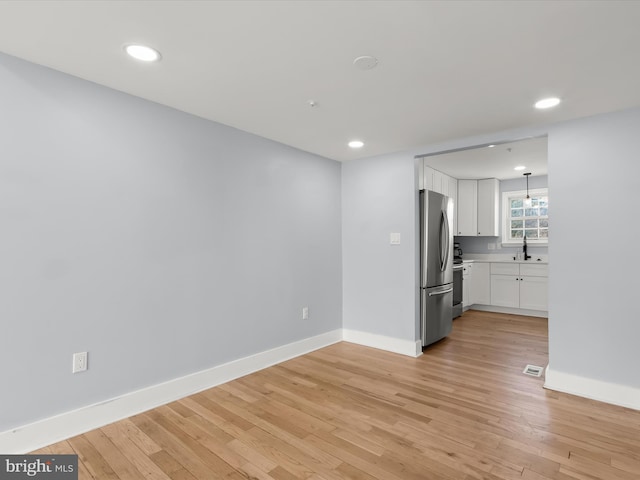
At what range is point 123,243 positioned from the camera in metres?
2.52

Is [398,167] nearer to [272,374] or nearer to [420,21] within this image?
[420,21]

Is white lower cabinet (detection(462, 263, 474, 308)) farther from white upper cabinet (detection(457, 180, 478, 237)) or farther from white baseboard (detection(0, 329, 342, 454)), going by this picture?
white baseboard (detection(0, 329, 342, 454))

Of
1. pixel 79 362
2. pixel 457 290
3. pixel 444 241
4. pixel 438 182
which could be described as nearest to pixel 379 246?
pixel 444 241

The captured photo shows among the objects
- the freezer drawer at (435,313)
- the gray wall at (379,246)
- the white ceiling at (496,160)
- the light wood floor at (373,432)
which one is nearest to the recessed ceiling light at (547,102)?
the white ceiling at (496,160)

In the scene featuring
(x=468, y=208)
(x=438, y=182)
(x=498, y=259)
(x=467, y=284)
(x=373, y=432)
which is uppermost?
(x=438, y=182)

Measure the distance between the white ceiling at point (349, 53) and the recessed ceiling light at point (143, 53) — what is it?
5 cm

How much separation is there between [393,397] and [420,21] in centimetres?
270

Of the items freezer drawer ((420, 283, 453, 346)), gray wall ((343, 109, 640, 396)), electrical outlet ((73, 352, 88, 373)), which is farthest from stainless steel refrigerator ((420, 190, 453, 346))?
electrical outlet ((73, 352, 88, 373))

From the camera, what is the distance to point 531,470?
1.92m

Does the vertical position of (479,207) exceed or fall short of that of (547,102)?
it falls short

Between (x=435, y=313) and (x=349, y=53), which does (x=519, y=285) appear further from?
(x=349, y=53)

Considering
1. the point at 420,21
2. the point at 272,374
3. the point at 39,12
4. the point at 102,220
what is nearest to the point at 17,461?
the point at 102,220

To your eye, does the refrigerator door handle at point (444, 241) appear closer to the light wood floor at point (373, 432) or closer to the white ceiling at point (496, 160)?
the white ceiling at point (496, 160)

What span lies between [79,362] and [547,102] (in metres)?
3.93
